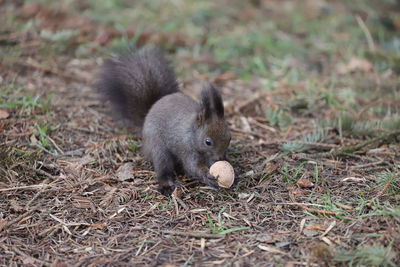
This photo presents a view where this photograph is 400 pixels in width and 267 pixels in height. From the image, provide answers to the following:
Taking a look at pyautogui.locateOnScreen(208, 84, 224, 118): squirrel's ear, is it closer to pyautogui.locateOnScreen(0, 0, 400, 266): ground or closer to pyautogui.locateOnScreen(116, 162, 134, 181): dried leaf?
pyautogui.locateOnScreen(0, 0, 400, 266): ground

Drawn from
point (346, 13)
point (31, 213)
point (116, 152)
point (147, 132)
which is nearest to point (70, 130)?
point (116, 152)

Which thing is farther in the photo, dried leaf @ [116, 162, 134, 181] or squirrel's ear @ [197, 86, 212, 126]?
dried leaf @ [116, 162, 134, 181]

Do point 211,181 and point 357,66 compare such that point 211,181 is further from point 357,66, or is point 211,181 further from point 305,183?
point 357,66

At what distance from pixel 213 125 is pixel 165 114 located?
0.49 m

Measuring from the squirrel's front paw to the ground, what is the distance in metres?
0.05

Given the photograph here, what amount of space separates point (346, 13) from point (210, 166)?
194 inches

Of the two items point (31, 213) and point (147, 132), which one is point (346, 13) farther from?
point (31, 213)

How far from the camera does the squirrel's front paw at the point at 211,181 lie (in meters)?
2.64

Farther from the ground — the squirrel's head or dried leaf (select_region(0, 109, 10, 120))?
the squirrel's head

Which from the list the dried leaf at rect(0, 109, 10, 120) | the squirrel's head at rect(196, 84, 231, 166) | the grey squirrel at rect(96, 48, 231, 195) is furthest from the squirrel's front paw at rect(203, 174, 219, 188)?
the dried leaf at rect(0, 109, 10, 120)

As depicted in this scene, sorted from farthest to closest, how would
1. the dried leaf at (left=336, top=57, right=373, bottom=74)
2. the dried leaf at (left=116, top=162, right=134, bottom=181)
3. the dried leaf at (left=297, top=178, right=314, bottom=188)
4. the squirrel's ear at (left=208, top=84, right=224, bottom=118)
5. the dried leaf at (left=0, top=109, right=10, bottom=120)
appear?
the dried leaf at (left=336, top=57, right=373, bottom=74) < the dried leaf at (left=0, top=109, right=10, bottom=120) < the dried leaf at (left=116, top=162, right=134, bottom=181) < the dried leaf at (left=297, top=178, right=314, bottom=188) < the squirrel's ear at (left=208, top=84, right=224, bottom=118)

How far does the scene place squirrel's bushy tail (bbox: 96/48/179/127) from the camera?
3.18 m

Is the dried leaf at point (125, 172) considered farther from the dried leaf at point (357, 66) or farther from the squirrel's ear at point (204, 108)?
the dried leaf at point (357, 66)

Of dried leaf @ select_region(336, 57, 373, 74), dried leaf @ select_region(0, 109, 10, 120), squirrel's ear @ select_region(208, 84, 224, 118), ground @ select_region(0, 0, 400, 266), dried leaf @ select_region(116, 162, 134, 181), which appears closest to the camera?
ground @ select_region(0, 0, 400, 266)
